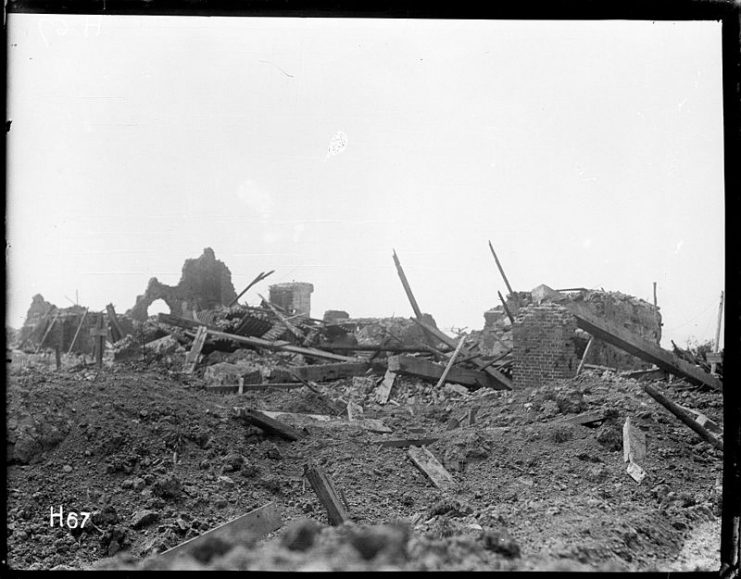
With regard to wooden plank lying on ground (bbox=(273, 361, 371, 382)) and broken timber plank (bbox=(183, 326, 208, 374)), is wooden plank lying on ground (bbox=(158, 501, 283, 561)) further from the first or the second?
broken timber plank (bbox=(183, 326, 208, 374))

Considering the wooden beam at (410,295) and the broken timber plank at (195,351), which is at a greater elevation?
the wooden beam at (410,295)

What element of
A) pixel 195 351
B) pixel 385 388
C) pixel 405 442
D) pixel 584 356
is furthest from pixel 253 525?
pixel 195 351

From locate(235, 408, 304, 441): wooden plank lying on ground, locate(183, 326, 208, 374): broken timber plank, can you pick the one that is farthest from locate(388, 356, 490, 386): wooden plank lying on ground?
→ locate(183, 326, 208, 374): broken timber plank

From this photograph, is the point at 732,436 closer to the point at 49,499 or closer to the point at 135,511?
the point at 135,511

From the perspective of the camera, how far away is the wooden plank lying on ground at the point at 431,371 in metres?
10.8

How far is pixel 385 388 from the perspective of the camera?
1083cm

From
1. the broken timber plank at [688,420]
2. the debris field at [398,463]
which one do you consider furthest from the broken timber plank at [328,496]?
the broken timber plank at [688,420]

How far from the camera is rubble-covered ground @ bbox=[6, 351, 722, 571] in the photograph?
365 cm

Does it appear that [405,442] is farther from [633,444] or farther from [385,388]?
[385,388]

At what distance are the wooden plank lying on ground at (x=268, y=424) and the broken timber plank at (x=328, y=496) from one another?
4.43 feet

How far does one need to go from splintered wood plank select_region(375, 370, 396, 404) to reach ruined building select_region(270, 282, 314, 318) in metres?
7.46

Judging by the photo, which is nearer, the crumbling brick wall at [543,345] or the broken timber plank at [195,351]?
the crumbling brick wall at [543,345]

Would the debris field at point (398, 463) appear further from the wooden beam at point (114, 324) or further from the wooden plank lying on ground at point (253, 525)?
the wooden beam at point (114, 324)

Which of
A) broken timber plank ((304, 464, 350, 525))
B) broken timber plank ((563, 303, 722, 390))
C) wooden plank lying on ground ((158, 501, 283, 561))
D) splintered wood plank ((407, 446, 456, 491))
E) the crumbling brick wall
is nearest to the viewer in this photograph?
wooden plank lying on ground ((158, 501, 283, 561))
